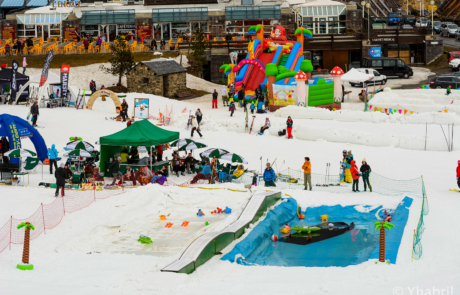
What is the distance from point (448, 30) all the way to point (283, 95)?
100ft

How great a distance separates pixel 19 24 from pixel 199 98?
22.4 meters

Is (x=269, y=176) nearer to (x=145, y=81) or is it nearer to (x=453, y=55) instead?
(x=145, y=81)

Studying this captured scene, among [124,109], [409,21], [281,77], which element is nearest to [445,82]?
[281,77]

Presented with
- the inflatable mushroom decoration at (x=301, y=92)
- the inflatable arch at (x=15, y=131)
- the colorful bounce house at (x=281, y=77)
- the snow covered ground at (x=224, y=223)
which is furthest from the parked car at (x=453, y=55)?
the inflatable arch at (x=15, y=131)

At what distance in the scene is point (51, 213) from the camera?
17875 mm

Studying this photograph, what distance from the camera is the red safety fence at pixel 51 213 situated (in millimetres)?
15820

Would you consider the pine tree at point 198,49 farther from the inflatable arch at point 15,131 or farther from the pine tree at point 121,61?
the inflatable arch at point 15,131

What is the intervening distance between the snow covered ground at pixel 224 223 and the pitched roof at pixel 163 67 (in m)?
8.75

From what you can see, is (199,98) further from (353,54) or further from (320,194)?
(320,194)

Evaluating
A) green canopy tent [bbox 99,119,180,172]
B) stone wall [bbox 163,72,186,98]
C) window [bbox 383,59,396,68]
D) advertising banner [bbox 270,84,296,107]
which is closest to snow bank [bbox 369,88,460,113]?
advertising banner [bbox 270,84,296,107]

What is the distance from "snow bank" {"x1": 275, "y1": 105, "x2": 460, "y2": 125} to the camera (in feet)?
95.6

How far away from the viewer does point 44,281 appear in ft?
42.9

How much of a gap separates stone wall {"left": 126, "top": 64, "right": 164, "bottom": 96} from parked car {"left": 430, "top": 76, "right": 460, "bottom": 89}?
656 inches

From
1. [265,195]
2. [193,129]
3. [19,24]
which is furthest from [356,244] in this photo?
[19,24]
